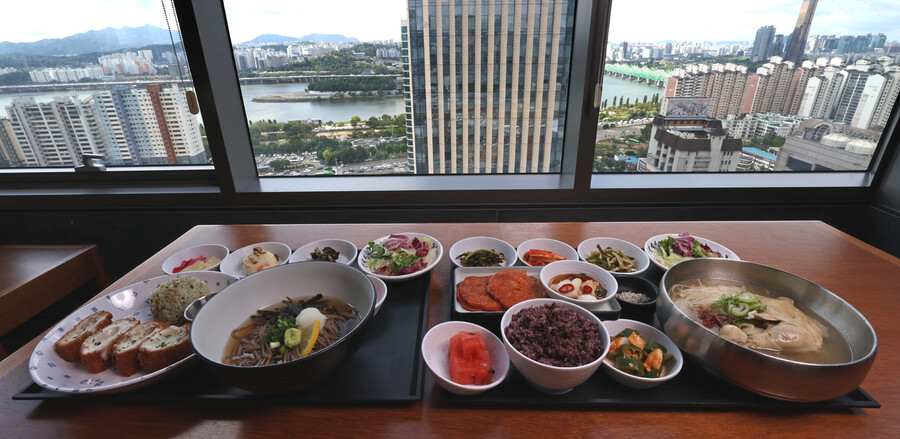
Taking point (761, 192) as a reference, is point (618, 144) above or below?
above

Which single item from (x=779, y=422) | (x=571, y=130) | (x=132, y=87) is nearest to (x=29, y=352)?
(x=779, y=422)

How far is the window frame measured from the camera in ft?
8.59

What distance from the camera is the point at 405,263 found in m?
1.50

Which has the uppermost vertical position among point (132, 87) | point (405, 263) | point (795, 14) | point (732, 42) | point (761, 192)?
point (795, 14)

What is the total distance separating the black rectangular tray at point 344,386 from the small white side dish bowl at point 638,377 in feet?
1.69

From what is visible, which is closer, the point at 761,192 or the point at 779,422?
the point at 779,422

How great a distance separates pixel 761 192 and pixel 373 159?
2971 millimetres

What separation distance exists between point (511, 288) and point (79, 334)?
50.9 inches

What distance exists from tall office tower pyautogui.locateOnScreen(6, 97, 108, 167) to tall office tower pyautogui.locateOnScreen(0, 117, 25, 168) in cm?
3

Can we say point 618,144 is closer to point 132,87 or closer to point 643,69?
point 643,69

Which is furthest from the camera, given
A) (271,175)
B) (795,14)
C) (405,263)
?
(271,175)

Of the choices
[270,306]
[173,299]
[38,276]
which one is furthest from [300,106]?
[270,306]

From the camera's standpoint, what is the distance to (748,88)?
9.30 ft

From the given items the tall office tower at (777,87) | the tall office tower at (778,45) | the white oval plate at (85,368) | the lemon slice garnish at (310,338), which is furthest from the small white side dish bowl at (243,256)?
the tall office tower at (778,45)
